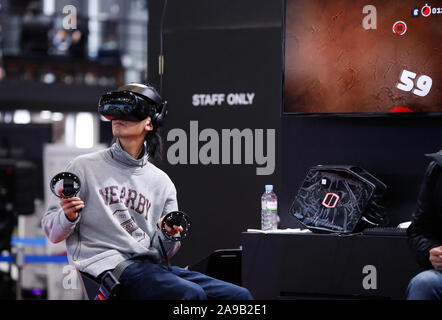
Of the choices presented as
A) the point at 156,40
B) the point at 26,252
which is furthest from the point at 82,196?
the point at 26,252

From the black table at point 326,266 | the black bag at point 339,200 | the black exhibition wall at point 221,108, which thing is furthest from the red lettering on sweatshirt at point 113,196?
the black exhibition wall at point 221,108

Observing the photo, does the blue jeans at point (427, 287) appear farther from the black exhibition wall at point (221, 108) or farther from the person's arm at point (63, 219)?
the black exhibition wall at point (221, 108)

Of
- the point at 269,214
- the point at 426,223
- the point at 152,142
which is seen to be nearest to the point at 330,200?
the point at 269,214

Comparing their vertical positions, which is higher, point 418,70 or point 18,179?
point 418,70

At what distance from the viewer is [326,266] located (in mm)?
3521

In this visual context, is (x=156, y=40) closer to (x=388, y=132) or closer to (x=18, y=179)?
(x=18, y=179)

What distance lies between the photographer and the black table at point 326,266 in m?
3.38

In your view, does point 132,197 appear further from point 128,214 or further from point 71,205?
point 71,205

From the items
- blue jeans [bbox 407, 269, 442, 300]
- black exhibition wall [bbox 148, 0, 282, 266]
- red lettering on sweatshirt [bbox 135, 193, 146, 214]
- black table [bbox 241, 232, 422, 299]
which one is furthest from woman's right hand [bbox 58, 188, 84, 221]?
black exhibition wall [bbox 148, 0, 282, 266]

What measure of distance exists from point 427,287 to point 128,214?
131 cm

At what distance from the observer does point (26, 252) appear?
5.82 meters

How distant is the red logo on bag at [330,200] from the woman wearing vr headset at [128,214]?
1029 mm
